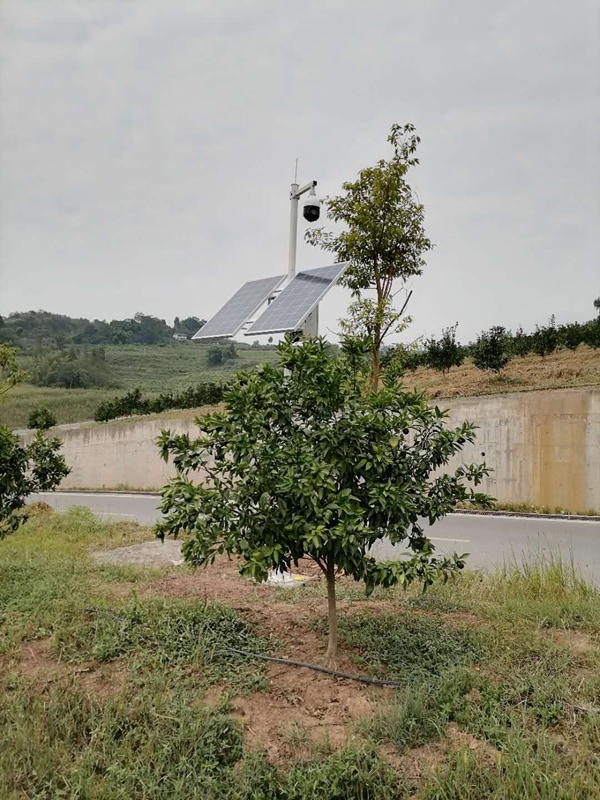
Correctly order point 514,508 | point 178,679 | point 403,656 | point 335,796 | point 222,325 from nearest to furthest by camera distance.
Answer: point 335,796
point 178,679
point 403,656
point 222,325
point 514,508

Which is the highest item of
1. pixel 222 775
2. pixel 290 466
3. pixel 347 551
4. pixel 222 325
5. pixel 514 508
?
pixel 222 325

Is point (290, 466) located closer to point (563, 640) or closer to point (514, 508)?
point (563, 640)

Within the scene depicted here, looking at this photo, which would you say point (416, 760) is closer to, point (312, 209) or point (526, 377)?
point (312, 209)

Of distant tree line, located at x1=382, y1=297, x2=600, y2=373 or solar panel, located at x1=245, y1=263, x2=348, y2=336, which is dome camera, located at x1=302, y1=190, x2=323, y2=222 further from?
distant tree line, located at x1=382, y1=297, x2=600, y2=373

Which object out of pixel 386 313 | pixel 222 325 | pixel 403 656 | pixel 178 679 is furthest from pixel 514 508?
pixel 178 679

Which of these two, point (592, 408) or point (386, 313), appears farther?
point (592, 408)

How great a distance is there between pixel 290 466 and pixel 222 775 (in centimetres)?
190

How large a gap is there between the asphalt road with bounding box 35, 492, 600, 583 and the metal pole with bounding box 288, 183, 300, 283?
13.8 feet

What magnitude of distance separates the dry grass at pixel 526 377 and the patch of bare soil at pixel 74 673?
1389 cm

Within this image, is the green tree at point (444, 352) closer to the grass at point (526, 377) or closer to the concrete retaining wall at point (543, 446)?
the grass at point (526, 377)

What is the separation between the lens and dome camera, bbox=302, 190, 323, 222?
23.7 feet

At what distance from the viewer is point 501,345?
22.5 m

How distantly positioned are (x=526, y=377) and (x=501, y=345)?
1.65m

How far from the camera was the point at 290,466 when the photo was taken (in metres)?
4.21
